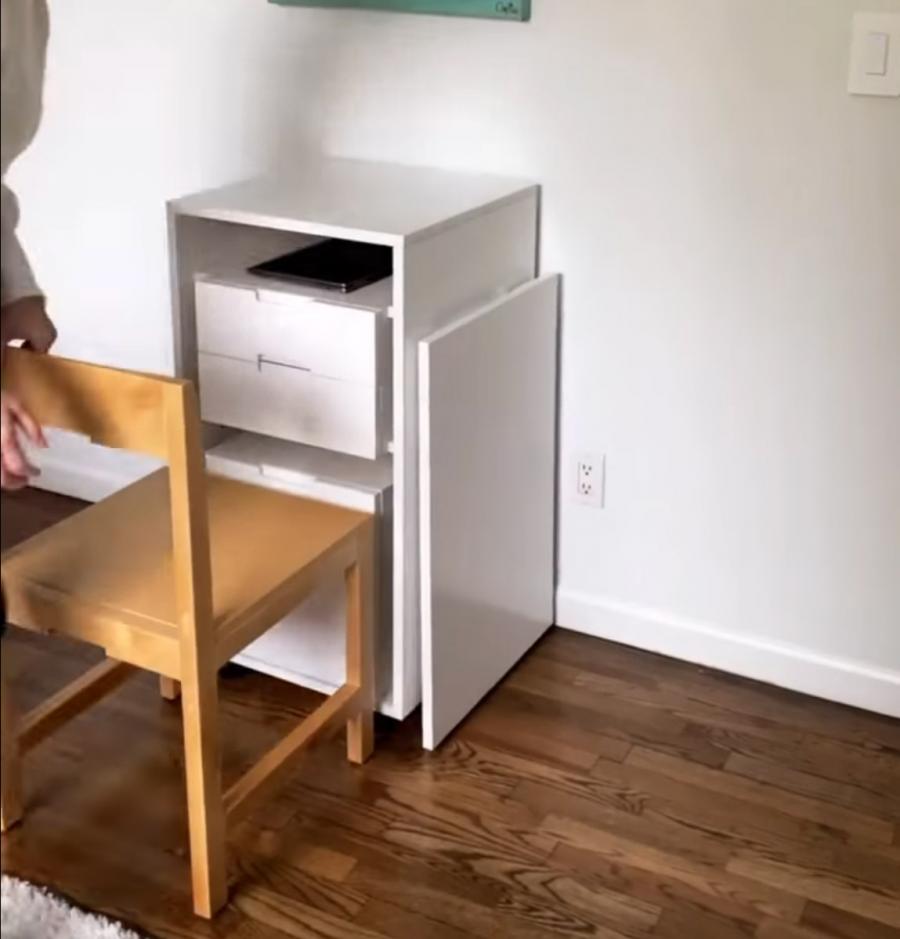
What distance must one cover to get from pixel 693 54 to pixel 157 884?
136 cm

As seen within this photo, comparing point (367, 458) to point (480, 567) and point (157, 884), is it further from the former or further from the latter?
point (157, 884)

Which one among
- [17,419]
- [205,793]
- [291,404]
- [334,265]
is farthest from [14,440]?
[334,265]

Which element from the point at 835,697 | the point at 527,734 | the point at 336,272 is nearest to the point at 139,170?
the point at 336,272

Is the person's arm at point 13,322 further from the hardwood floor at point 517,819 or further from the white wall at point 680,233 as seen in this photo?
the white wall at point 680,233

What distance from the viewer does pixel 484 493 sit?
6.73 ft

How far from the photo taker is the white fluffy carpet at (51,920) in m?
1.63

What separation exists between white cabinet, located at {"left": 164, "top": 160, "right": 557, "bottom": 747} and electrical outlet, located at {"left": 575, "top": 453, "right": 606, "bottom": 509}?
114mm

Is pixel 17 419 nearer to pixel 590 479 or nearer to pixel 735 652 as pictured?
pixel 590 479

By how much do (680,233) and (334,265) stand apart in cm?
53

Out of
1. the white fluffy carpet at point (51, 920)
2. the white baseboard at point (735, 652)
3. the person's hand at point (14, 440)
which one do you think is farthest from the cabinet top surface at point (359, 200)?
the white fluffy carpet at point (51, 920)

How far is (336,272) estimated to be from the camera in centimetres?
198

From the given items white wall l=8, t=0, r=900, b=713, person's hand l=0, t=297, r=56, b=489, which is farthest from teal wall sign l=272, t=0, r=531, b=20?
person's hand l=0, t=297, r=56, b=489

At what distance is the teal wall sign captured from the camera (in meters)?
2.05

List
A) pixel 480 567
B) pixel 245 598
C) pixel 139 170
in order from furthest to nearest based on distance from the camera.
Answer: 1. pixel 139 170
2. pixel 480 567
3. pixel 245 598
